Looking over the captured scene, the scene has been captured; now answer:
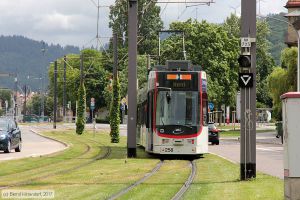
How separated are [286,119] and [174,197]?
2515mm

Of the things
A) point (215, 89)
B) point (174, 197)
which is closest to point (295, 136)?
point (174, 197)

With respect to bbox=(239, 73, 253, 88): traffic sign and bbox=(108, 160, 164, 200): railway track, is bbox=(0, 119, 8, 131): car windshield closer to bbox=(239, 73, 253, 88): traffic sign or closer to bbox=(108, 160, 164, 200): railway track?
bbox=(108, 160, 164, 200): railway track

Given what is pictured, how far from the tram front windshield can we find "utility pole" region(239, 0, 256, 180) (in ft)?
36.0

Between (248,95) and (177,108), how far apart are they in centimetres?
1123

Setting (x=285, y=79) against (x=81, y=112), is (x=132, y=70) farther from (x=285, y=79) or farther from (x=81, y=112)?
(x=285, y=79)

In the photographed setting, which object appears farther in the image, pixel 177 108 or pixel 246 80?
pixel 177 108

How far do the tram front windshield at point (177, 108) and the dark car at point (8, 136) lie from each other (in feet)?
22.3

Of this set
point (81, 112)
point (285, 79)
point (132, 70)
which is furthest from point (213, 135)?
point (285, 79)

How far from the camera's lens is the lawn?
1538 cm

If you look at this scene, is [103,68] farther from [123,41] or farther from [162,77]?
[162,77]


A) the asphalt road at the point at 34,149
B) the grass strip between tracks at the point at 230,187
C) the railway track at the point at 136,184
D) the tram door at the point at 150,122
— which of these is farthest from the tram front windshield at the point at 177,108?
the grass strip between tracks at the point at 230,187

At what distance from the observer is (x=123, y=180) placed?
61.6 ft

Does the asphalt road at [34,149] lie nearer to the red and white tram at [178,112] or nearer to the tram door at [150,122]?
the tram door at [150,122]

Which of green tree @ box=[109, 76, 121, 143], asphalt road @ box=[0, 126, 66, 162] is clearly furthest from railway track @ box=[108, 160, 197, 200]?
green tree @ box=[109, 76, 121, 143]
